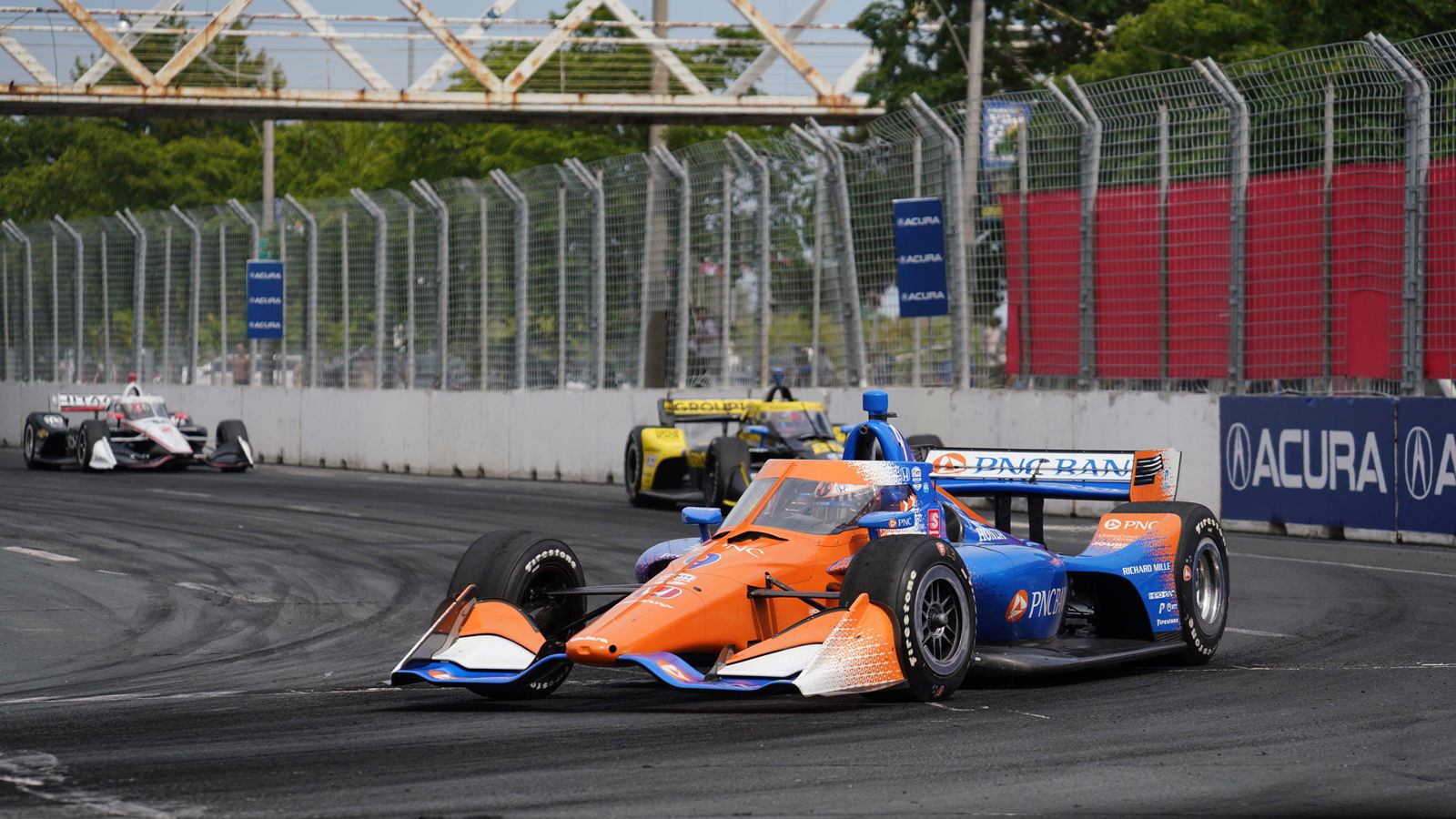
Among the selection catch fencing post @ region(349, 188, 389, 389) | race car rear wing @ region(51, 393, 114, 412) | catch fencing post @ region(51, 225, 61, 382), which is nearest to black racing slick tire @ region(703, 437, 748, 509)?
catch fencing post @ region(349, 188, 389, 389)

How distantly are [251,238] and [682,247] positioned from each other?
37.0ft

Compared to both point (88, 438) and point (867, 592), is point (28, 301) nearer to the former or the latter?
point (88, 438)

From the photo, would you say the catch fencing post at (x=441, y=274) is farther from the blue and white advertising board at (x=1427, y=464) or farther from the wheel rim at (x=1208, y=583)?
the wheel rim at (x=1208, y=583)

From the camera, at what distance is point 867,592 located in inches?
299

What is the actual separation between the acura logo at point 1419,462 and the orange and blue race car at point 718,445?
14.8 ft

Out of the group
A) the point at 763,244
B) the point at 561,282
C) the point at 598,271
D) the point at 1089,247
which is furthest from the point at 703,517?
the point at 561,282

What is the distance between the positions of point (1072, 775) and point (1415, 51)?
11.2 meters

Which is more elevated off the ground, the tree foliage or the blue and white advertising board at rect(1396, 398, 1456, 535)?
the tree foliage

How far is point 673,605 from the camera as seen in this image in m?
7.68

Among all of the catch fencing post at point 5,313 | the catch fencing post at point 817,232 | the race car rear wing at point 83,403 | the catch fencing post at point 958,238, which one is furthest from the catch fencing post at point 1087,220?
the catch fencing post at point 5,313

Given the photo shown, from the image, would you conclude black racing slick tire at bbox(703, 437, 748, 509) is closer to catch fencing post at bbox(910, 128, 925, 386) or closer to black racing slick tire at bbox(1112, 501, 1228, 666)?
catch fencing post at bbox(910, 128, 925, 386)

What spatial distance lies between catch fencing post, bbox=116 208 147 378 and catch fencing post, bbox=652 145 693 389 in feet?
48.9

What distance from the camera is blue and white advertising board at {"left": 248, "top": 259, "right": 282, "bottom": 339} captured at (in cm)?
3178

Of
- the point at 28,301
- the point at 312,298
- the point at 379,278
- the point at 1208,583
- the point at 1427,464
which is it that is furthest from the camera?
the point at 28,301
